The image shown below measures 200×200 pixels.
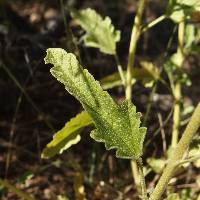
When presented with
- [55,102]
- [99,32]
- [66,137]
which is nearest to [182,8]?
[99,32]

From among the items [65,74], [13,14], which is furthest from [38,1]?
[65,74]

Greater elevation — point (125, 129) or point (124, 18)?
point (124, 18)

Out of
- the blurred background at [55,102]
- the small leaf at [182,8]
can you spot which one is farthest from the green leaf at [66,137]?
the small leaf at [182,8]

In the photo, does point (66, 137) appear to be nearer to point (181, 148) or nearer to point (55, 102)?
point (181, 148)

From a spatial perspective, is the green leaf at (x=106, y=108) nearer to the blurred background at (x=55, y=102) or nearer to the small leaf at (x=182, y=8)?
the small leaf at (x=182, y=8)

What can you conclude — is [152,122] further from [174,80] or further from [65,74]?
[65,74]
